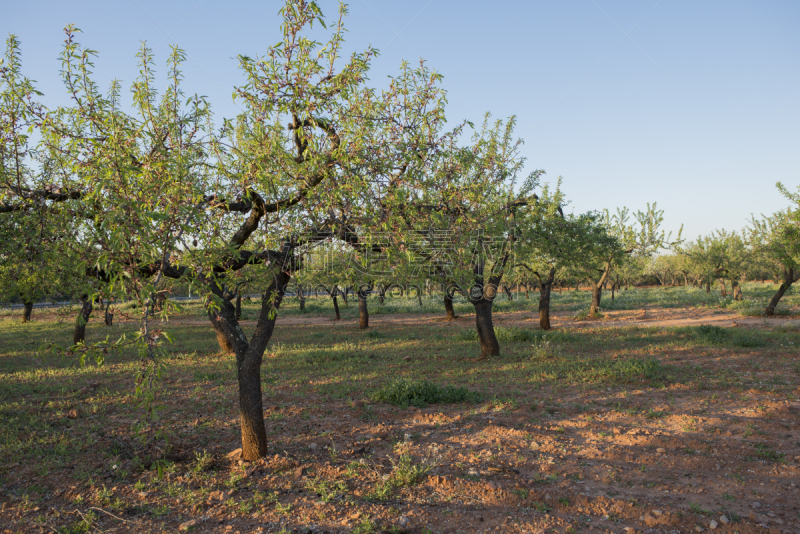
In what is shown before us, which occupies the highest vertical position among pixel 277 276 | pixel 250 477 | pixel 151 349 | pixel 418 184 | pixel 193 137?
pixel 193 137

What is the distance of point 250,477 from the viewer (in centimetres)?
579

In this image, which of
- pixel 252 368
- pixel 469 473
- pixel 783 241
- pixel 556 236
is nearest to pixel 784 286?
pixel 783 241

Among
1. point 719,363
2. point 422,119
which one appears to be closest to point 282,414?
point 422,119

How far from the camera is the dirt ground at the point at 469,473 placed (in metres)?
4.59

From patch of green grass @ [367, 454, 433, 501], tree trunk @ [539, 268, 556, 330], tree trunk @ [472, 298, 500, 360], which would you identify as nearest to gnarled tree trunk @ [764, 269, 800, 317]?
tree trunk @ [539, 268, 556, 330]

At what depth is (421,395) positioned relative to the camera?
9.27 meters

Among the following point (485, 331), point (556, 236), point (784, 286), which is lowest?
point (485, 331)

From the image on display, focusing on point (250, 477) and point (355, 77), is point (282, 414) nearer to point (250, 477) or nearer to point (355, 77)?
point (250, 477)

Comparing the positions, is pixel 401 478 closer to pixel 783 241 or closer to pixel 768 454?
pixel 768 454

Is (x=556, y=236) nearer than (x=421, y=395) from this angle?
No

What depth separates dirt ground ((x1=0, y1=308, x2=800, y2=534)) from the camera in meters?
4.59

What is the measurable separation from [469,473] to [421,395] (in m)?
3.64

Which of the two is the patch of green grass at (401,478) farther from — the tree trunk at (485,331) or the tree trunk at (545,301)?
the tree trunk at (545,301)

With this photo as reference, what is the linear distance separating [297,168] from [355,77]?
1.68m
